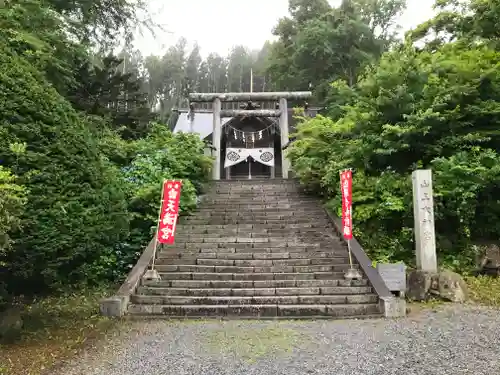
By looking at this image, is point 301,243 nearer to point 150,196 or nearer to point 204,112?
point 150,196

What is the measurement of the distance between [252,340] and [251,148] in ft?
54.4

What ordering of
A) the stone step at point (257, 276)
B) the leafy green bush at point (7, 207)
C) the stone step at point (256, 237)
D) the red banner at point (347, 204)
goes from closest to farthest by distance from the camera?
the leafy green bush at point (7, 207), the stone step at point (257, 276), the red banner at point (347, 204), the stone step at point (256, 237)

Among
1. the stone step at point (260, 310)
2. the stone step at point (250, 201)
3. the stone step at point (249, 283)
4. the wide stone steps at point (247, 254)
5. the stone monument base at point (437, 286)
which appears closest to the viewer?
the stone step at point (260, 310)

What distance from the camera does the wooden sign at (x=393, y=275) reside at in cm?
721

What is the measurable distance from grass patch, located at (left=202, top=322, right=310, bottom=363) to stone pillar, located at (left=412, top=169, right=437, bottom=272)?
318 centimetres

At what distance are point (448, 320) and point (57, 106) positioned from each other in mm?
6139

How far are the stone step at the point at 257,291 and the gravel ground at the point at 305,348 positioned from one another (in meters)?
0.96

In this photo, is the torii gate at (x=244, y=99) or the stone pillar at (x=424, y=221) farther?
the torii gate at (x=244, y=99)

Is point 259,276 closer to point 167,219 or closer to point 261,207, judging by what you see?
point 167,219

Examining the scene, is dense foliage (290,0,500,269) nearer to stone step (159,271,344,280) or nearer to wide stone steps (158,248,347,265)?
wide stone steps (158,248,347,265)

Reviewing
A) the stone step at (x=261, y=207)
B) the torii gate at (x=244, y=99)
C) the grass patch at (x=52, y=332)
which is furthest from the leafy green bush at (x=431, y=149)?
the torii gate at (x=244, y=99)

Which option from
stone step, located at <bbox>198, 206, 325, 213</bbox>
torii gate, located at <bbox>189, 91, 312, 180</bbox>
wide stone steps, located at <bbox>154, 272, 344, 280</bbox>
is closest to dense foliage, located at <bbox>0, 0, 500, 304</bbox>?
stone step, located at <bbox>198, 206, 325, 213</bbox>

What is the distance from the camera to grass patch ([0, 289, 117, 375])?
435 cm

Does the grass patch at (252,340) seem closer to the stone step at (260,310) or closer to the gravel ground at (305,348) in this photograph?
the gravel ground at (305,348)
